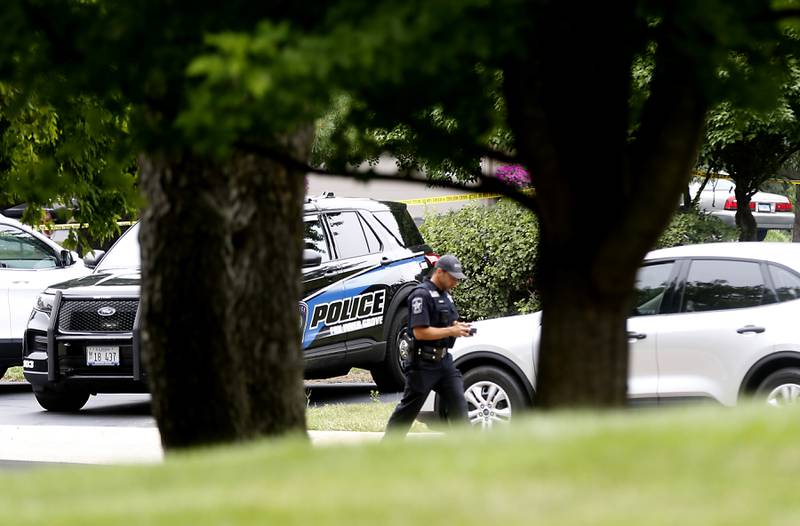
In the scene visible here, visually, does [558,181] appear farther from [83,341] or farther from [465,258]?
[465,258]

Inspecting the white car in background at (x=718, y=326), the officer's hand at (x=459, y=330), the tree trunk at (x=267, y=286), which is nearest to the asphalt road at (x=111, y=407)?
the officer's hand at (x=459, y=330)

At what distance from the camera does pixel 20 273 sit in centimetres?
1594

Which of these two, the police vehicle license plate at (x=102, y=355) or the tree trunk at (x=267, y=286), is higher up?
the tree trunk at (x=267, y=286)

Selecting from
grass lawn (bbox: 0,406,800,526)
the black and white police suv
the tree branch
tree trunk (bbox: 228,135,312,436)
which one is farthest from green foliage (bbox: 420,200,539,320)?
grass lawn (bbox: 0,406,800,526)

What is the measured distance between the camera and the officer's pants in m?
10.1

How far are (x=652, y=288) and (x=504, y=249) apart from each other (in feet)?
26.4

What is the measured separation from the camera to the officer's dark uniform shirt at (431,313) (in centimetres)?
1021

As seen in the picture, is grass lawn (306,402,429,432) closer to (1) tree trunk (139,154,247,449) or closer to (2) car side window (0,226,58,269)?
(2) car side window (0,226,58,269)


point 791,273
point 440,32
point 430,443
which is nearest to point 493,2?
point 440,32

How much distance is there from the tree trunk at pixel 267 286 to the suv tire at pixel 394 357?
782 centimetres

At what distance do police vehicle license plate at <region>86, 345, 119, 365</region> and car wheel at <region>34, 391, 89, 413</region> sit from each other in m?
1.30

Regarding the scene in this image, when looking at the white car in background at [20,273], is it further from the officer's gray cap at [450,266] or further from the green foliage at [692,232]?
the green foliage at [692,232]

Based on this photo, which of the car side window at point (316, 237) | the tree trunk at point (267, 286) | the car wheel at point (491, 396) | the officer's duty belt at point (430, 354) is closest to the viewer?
the tree trunk at point (267, 286)

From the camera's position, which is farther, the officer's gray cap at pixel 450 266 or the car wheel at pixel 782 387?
the officer's gray cap at pixel 450 266
